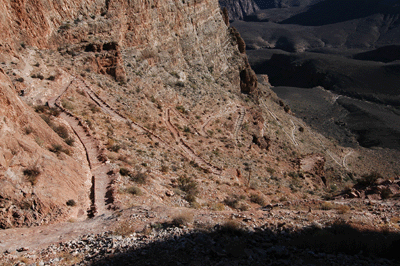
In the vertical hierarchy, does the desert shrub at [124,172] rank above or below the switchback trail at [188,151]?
above

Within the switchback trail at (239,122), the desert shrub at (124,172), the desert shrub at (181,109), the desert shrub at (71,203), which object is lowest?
the switchback trail at (239,122)

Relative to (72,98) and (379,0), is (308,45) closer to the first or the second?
(379,0)

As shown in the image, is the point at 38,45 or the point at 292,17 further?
the point at 292,17

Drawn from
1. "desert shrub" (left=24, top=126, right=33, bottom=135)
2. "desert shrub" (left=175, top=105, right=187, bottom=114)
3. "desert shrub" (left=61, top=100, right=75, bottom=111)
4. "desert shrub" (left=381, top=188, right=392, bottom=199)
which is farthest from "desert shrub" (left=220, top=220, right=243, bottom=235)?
"desert shrub" (left=175, top=105, right=187, bottom=114)

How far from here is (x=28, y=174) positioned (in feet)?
30.9

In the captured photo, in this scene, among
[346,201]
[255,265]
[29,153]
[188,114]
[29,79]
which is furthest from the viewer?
[188,114]

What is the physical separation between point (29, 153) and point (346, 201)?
13.1 metres

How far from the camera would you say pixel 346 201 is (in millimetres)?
13078

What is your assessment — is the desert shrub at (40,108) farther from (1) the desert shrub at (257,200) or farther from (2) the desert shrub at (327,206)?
(2) the desert shrub at (327,206)

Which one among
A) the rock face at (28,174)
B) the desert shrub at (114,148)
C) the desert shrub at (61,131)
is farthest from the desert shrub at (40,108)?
the rock face at (28,174)

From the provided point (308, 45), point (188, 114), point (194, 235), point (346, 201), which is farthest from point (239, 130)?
point (308, 45)

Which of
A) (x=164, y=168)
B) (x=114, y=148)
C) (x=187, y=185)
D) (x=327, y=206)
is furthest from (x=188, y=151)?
(x=327, y=206)

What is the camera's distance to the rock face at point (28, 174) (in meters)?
8.83

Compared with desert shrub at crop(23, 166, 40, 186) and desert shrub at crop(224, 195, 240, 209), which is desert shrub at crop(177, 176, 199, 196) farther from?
desert shrub at crop(23, 166, 40, 186)
